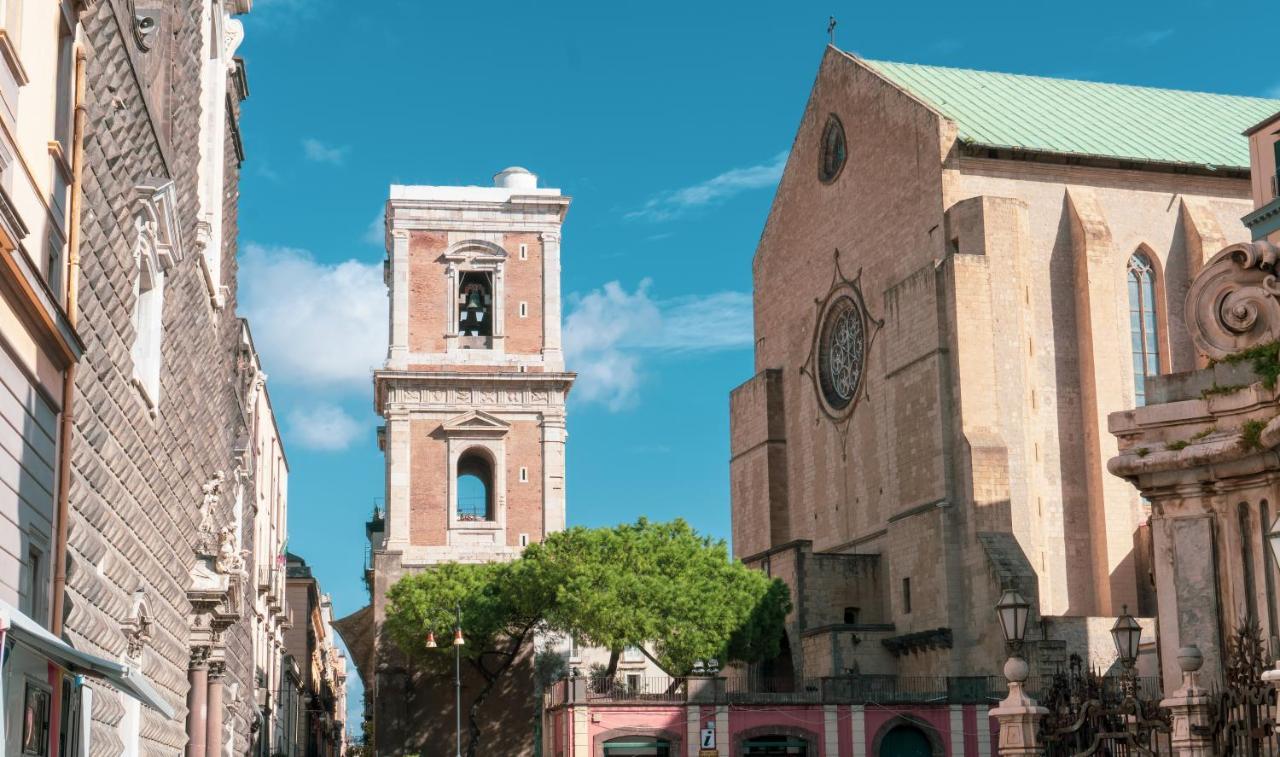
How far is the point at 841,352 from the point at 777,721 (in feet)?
49.9

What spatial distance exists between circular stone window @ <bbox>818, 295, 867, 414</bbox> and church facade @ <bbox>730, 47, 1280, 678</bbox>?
10 centimetres

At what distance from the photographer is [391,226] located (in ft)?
197

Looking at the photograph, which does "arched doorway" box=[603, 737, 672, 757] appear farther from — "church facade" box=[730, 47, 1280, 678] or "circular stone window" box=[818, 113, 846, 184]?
"circular stone window" box=[818, 113, 846, 184]

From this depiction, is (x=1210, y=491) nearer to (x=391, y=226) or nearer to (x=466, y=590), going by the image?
(x=466, y=590)

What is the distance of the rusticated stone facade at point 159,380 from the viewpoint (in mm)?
15727

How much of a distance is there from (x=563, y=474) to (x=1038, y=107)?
64.4 feet

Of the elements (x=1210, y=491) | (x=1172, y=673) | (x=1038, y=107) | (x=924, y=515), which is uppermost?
(x=1038, y=107)

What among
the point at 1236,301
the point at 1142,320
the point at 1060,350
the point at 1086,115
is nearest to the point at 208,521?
the point at 1236,301

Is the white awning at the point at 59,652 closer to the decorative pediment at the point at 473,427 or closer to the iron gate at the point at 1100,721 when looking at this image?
the iron gate at the point at 1100,721

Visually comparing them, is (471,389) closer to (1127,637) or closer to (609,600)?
(609,600)

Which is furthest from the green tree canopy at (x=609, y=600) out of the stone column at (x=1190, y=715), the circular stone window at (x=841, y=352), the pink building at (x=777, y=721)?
the stone column at (x=1190, y=715)

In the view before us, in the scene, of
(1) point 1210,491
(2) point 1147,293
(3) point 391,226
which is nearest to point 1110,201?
(2) point 1147,293

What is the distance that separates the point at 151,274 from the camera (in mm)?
19891

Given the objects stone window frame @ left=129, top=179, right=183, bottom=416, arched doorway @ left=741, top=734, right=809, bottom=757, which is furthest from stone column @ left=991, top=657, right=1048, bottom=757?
arched doorway @ left=741, top=734, right=809, bottom=757
